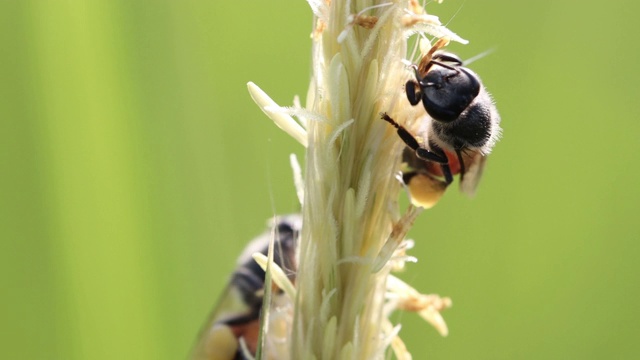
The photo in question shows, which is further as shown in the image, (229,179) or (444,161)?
(229,179)

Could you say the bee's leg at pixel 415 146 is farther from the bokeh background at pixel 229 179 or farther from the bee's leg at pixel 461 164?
the bokeh background at pixel 229 179

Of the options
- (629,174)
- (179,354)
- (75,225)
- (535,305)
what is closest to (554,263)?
(535,305)

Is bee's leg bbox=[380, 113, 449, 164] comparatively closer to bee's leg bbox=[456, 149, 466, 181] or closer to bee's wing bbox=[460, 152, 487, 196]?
bee's leg bbox=[456, 149, 466, 181]

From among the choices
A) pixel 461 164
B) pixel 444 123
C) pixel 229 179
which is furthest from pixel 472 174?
A: pixel 229 179

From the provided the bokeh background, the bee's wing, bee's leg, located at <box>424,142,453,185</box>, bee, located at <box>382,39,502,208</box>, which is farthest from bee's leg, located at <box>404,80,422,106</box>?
the bokeh background

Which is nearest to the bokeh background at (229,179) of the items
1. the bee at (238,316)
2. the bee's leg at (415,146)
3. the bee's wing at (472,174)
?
the bee at (238,316)

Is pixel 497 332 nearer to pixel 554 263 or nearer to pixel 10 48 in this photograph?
pixel 554 263

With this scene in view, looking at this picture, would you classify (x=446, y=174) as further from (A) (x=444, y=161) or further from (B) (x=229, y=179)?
(B) (x=229, y=179)
